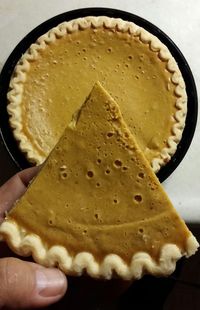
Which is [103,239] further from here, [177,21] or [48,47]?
[177,21]

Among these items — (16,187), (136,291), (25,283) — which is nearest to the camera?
(25,283)

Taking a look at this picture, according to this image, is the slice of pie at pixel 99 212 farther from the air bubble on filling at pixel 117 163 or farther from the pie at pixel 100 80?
the pie at pixel 100 80

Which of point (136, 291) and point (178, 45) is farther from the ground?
point (178, 45)

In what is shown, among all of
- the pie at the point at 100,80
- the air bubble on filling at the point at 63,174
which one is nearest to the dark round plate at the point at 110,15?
the pie at the point at 100,80

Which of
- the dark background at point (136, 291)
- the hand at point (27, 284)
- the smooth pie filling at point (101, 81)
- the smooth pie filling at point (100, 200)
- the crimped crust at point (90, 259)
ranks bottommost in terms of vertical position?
the dark background at point (136, 291)

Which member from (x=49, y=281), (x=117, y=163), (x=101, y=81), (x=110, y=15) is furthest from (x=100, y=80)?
(x=49, y=281)

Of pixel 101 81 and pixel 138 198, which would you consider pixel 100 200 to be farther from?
pixel 101 81

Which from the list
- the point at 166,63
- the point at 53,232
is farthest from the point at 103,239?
the point at 166,63
